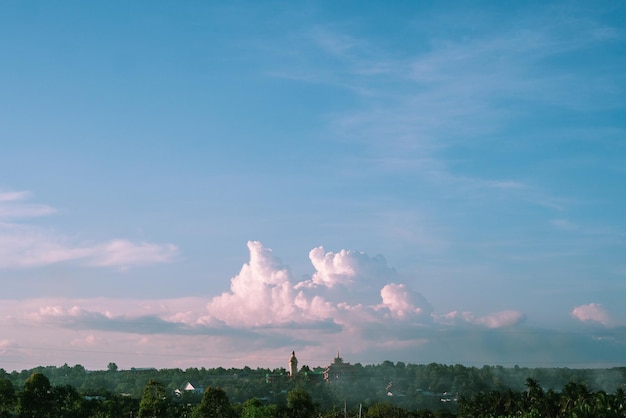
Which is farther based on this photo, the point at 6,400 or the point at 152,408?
the point at 152,408

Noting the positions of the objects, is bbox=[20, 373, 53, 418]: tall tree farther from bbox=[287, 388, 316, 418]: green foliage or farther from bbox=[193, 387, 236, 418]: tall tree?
bbox=[287, 388, 316, 418]: green foliage

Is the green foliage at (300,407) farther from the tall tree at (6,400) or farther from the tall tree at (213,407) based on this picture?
the tall tree at (6,400)

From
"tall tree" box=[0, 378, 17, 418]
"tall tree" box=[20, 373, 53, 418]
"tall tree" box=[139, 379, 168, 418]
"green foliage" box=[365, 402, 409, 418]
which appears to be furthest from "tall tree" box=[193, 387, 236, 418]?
"green foliage" box=[365, 402, 409, 418]

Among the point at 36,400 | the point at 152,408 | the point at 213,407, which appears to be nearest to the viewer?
the point at 36,400

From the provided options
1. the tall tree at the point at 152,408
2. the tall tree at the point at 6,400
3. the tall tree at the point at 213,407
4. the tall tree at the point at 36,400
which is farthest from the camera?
the tall tree at the point at 213,407

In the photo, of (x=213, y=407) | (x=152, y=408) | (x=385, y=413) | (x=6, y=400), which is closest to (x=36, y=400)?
(x=6, y=400)

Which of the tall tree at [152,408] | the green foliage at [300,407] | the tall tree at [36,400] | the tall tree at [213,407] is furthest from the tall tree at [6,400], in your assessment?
the green foliage at [300,407]

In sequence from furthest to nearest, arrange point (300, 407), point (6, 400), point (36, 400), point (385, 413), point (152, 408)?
point (385, 413), point (300, 407), point (152, 408), point (36, 400), point (6, 400)

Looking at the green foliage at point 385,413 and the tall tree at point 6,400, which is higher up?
the tall tree at point 6,400

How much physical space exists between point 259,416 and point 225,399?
9634 millimetres

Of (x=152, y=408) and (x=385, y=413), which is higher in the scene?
(x=152, y=408)

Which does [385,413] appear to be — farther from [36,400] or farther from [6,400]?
[6,400]

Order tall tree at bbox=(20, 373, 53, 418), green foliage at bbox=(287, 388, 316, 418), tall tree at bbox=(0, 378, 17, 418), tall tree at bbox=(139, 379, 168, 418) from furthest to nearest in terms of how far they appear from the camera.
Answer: green foliage at bbox=(287, 388, 316, 418) < tall tree at bbox=(139, 379, 168, 418) < tall tree at bbox=(0, 378, 17, 418) < tall tree at bbox=(20, 373, 53, 418)

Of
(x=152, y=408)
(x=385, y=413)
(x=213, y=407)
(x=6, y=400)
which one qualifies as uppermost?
(x=6, y=400)
